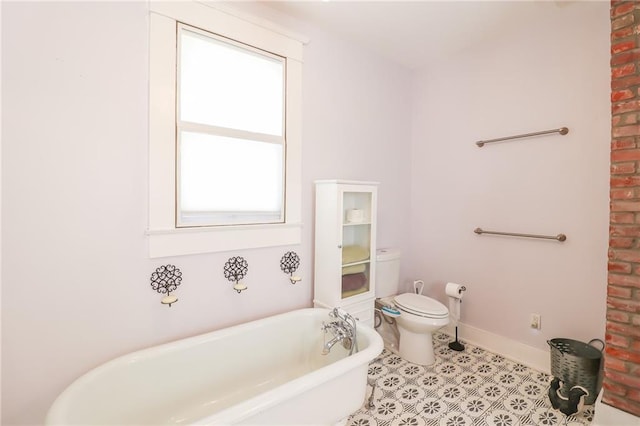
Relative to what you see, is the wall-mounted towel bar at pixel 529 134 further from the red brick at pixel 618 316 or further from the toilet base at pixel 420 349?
the toilet base at pixel 420 349

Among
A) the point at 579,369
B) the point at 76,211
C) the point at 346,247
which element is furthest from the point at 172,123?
the point at 579,369

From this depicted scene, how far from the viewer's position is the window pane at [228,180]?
1.78m

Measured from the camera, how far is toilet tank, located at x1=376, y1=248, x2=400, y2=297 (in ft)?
8.31

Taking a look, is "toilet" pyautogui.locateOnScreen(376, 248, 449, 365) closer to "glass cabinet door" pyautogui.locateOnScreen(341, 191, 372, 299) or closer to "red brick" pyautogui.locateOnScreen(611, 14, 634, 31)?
"glass cabinet door" pyautogui.locateOnScreen(341, 191, 372, 299)

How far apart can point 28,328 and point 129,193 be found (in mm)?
738

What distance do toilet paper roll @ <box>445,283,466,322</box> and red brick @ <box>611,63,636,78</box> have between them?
1658mm

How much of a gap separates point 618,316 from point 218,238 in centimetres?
223

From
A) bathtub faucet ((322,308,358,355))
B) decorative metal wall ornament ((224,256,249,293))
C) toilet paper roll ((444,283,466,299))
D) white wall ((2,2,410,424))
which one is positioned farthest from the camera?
toilet paper roll ((444,283,466,299))

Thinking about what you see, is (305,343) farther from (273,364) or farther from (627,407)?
(627,407)

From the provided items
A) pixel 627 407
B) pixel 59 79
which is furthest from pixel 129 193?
pixel 627 407

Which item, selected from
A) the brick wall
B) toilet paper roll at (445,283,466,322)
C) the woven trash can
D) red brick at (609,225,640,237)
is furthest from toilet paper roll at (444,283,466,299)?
red brick at (609,225,640,237)

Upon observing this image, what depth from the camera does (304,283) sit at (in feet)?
7.43

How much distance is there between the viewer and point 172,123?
5.53 feet

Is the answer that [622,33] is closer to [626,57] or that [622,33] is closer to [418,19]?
[626,57]
